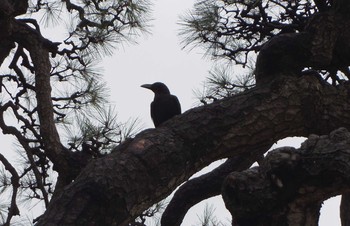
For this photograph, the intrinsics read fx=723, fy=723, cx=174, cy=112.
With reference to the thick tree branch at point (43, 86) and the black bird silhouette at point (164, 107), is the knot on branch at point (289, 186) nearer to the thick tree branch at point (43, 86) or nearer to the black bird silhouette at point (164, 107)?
the thick tree branch at point (43, 86)

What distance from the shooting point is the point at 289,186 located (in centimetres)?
152

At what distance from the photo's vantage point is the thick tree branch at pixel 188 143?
2.22 meters

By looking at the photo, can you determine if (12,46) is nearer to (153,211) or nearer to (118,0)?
(118,0)

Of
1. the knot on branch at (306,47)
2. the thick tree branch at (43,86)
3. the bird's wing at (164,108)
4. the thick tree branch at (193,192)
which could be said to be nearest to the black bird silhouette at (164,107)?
the bird's wing at (164,108)

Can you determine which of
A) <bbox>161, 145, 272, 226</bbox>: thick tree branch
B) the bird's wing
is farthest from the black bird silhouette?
<bbox>161, 145, 272, 226</bbox>: thick tree branch

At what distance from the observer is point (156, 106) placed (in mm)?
4414

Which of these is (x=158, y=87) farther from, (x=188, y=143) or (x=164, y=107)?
(x=188, y=143)

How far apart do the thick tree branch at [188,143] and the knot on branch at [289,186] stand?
0.74 m

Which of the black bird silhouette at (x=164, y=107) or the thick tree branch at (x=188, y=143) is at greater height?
the black bird silhouette at (x=164, y=107)

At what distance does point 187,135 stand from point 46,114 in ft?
2.19

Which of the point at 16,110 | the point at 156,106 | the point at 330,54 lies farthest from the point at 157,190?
the point at 156,106

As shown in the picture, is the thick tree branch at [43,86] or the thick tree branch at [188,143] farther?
the thick tree branch at [43,86]

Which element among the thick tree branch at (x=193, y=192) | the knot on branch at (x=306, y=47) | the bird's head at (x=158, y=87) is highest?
the bird's head at (x=158, y=87)

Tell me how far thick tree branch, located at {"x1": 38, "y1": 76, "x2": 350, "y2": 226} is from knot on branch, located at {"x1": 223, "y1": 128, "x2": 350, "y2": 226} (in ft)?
2.41
